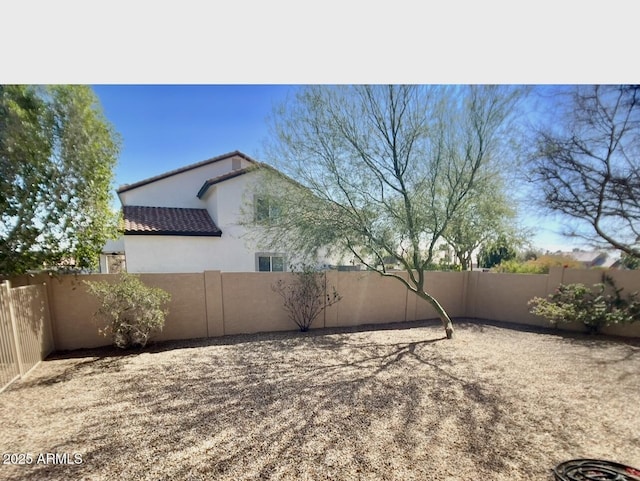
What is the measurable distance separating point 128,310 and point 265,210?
13.4 ft

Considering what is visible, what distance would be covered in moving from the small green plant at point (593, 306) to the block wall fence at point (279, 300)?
0.32 metres

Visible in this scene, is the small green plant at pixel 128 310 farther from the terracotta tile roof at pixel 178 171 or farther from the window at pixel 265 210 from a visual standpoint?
the terracotta tile roof at pixel 178 171

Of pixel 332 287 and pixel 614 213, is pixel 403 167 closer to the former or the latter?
pixel 332 287

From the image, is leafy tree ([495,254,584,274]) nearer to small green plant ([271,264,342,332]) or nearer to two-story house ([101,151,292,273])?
small green plant ([271,264,342,332])

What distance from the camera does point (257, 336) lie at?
7.23 m

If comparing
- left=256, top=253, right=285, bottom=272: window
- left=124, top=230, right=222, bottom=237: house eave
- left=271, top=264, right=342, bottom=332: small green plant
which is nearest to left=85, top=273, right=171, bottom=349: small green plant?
left=271, top=264, right=342, bottom=332: small green plant

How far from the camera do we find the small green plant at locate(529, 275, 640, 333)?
7427 mm

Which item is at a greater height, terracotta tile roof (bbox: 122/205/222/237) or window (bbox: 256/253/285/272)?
terracotta tile roof (bbox: 122/205/222/237)

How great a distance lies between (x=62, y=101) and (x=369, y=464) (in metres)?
7.35

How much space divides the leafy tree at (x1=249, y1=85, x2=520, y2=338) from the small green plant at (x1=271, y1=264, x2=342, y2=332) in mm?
1371

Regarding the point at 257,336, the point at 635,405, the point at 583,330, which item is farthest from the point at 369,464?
the point at 583,330

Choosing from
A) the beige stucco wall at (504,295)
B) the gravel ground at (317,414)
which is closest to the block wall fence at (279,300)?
the beige stucco wall at (504,295)

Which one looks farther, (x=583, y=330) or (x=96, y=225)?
(x=583, y=330)

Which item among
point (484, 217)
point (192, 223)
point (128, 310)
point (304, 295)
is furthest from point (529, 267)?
point (192, 223)
